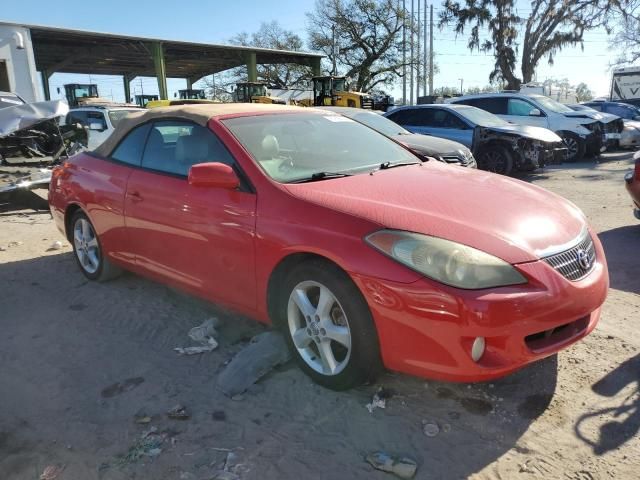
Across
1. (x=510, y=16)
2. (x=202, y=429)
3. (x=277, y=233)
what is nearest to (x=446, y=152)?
(x=277, y=233)

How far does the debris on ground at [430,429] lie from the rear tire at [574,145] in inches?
478

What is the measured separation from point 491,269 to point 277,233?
114cm

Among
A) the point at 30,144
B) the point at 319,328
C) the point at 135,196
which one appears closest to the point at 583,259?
the point at 319,328

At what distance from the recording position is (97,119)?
1204cm

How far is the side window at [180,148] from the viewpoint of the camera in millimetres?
3406

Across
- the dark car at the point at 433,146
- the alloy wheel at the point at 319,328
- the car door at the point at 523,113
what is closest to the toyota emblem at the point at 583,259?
the alloy wheel at the point at 319,328

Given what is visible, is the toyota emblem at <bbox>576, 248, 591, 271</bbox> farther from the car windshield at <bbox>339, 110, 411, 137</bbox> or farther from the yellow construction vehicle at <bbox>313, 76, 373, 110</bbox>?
the yellow construction vehicle at <bbox>313, 76, 373, 110</bbox>

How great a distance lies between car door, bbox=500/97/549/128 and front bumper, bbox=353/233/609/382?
11.4m

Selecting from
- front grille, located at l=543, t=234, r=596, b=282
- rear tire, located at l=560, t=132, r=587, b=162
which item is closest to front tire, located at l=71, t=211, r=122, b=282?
front grille, located at l=543, t=234, r=596, b=282

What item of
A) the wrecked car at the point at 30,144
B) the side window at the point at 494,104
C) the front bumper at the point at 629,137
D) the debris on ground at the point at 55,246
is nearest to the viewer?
the debris on ground at the point at 55,246

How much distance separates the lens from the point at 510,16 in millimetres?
35219

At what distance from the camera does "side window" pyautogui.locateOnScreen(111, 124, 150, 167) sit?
4047mm

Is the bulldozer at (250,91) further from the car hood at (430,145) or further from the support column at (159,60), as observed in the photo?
the car hood at (430,145)

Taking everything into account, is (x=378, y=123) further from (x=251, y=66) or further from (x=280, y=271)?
(x=251, y=66)
